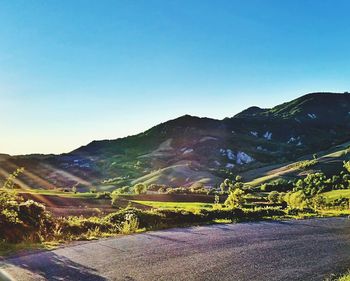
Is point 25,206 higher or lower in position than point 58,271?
higher

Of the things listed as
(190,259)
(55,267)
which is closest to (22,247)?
(55,267)

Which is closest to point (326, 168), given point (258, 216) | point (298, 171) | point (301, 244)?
point (298, 171)

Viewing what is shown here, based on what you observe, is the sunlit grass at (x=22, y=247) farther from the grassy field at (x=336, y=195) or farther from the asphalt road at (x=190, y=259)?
the grassy field at (x=336, y=195)

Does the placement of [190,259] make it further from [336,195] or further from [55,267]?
[336,195]

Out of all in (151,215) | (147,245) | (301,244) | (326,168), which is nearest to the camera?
(147,245)

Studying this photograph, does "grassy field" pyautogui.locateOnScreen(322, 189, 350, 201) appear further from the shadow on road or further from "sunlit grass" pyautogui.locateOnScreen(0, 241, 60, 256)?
the shadow on road

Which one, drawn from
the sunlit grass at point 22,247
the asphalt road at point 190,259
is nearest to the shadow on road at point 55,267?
the asphalt road at point 190,259

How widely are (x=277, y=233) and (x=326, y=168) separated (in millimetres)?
178075

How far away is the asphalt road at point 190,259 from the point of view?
40.0ft

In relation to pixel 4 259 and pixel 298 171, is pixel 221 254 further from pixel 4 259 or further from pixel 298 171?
pixel 298 171

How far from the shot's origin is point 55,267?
12.9m

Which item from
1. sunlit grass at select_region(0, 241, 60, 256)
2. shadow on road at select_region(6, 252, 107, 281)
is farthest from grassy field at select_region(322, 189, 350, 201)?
shadow on road at select_region(6, 252, 107, 281)

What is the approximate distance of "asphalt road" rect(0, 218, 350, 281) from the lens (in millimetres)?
12188

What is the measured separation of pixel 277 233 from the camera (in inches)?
925
